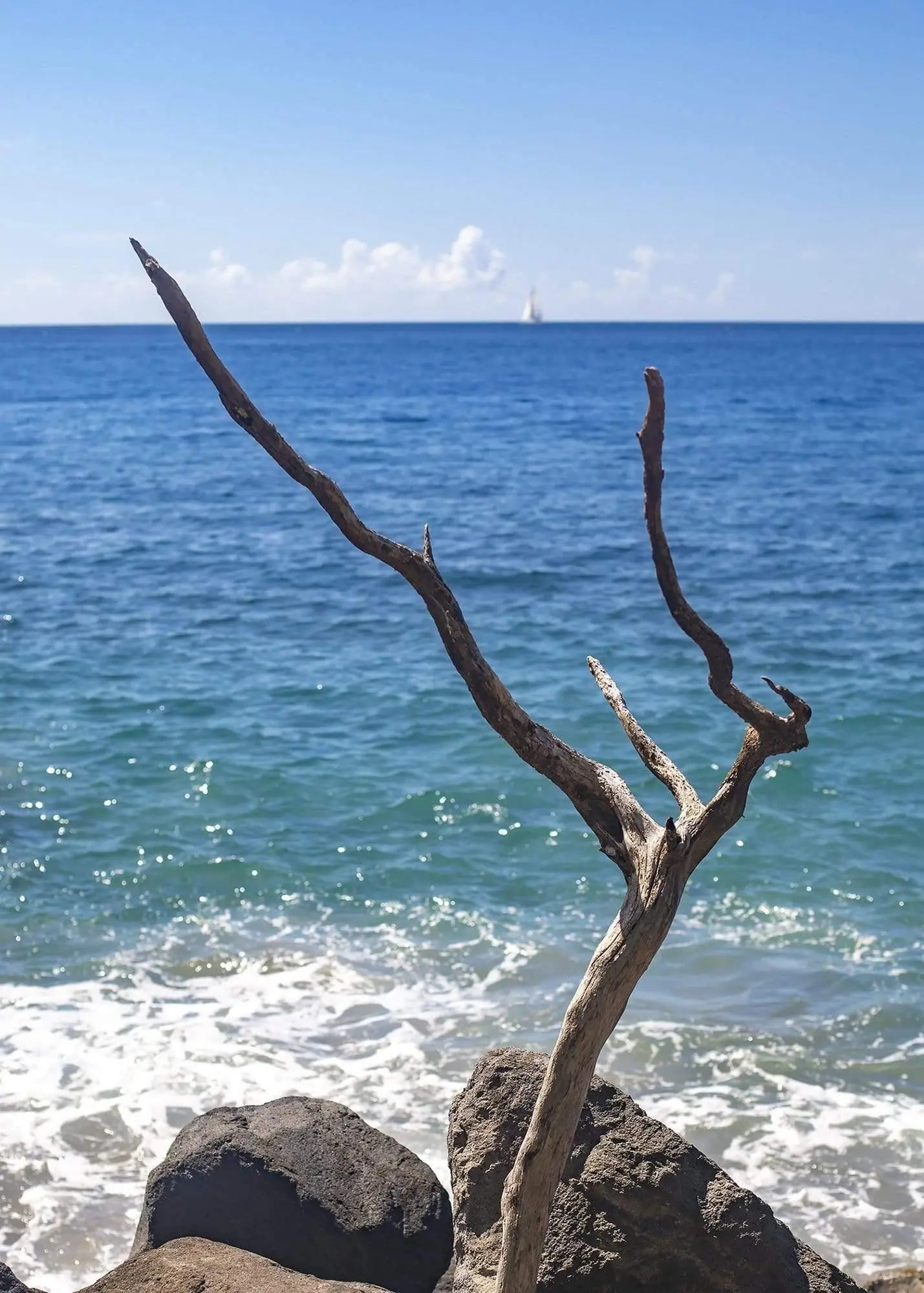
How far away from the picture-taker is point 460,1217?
6.07 meters

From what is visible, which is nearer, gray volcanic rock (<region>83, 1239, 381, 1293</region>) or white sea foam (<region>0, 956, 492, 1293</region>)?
gray volcanic rock (<region>83, 1239, 381, 1293</region>)

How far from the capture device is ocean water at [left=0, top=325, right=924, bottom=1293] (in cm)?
899

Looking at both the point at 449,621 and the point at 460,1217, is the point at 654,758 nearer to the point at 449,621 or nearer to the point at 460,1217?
the point at 449,621

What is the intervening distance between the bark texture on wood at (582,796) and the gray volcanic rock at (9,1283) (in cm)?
242

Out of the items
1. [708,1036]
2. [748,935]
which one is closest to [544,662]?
[748,935]

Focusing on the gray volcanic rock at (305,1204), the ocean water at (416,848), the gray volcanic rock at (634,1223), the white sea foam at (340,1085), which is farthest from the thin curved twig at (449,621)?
the ocean water at (416,848)

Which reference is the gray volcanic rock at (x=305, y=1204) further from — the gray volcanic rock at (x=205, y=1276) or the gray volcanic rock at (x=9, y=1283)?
the gray volcanic rock at (x=9, y=1283)

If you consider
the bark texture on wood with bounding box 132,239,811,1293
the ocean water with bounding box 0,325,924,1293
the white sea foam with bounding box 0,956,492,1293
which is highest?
the bark texture on wood with bounding box 132,239,811,1293

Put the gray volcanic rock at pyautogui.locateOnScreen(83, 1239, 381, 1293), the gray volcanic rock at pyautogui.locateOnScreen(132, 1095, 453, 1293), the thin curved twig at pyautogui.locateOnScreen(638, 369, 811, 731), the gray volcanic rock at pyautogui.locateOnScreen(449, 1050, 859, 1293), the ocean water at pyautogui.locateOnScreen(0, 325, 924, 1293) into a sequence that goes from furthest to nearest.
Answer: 1. the ocean water at pyautogui.locateOnScreen(0, 325, 924, 1293)
2. the gray volcanic rock at pyautogui.locateOnScreen(132, 1095, 453, 1293)
3. the gray volcanic rock at pyautogui.locateOnScreen(449, 1050, 859, 1293)
4. the gray volcanic rock at pyautogui.locateOnScreen(83, 1239, 381, 1293)
5. the thin curved twig at pyautogui.locateOnScreen(638, 369, 811, 731)

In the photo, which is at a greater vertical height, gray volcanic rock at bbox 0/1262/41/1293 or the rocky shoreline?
the rocky shoreline

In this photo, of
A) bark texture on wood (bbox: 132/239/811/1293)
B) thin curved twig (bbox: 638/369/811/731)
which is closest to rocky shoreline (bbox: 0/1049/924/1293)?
bark texture on wood (bbox: 132/239/811/1293)

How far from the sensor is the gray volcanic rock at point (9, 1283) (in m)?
5.93

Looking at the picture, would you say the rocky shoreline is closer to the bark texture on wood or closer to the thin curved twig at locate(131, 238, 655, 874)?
the bark texture on wood

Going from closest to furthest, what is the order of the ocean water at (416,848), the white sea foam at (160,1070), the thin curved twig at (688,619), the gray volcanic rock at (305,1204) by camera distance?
the thin curved twig at (688,619) → the gray volcanic rock at (305,1204) → the white sea foam at (160,1070) → the ocean water at (416,848)
